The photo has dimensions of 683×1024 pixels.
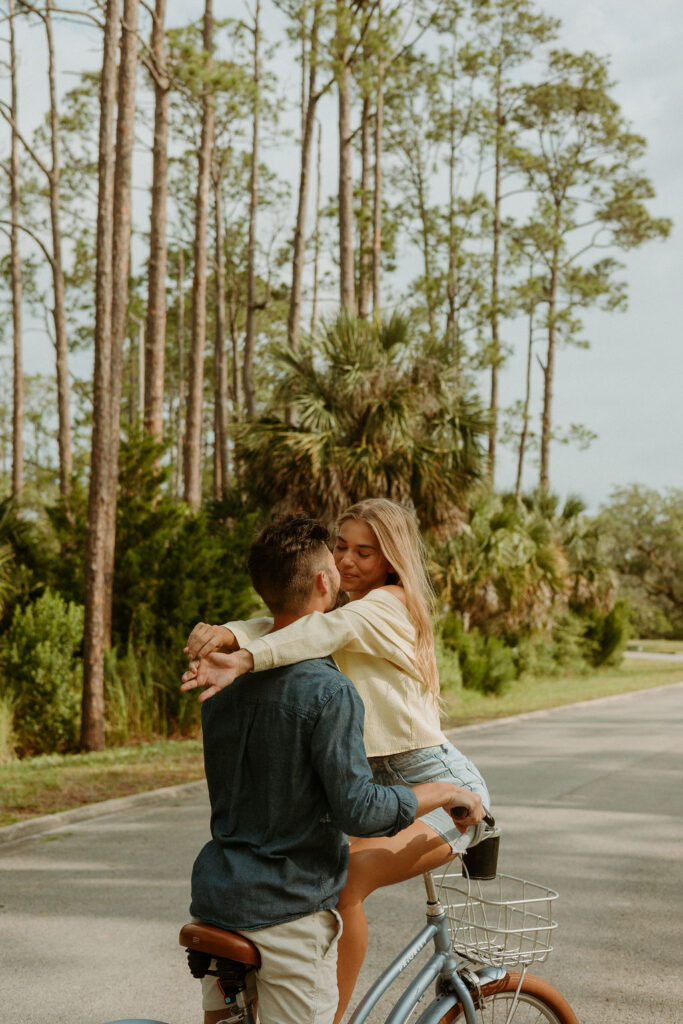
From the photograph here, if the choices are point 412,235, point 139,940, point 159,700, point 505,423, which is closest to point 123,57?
point 159,700

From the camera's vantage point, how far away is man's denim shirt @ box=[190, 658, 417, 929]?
2.26m

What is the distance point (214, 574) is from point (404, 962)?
12.1 m

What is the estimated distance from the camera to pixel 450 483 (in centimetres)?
1708

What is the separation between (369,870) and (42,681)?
10889 mm

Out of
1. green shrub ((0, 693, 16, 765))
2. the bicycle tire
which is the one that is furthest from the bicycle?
green shrub ((0, 693, 16, 765))

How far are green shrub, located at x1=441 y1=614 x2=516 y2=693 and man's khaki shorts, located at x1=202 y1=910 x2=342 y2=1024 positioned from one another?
60.2ft

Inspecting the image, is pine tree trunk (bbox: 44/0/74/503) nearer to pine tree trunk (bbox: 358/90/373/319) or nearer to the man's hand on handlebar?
pine tree trunk (bbox: 358/90/373/319)

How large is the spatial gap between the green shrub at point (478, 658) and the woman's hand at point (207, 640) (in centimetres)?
1841

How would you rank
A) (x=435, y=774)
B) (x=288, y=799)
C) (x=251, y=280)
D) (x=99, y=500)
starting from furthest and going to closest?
(x=251, y=280) < (x=99, y=500) < (x=435, y=774) < (x=288, y=799)

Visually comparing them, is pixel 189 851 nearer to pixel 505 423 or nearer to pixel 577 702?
pixel 577 702

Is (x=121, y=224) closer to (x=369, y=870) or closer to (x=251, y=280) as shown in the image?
(x=369, y=870)

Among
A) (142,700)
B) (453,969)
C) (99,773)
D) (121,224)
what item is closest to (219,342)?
(121,224)

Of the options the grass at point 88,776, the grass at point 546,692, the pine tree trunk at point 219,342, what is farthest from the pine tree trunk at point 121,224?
the pine tree trunk at point 219,342

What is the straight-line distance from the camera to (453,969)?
2.72 meters
